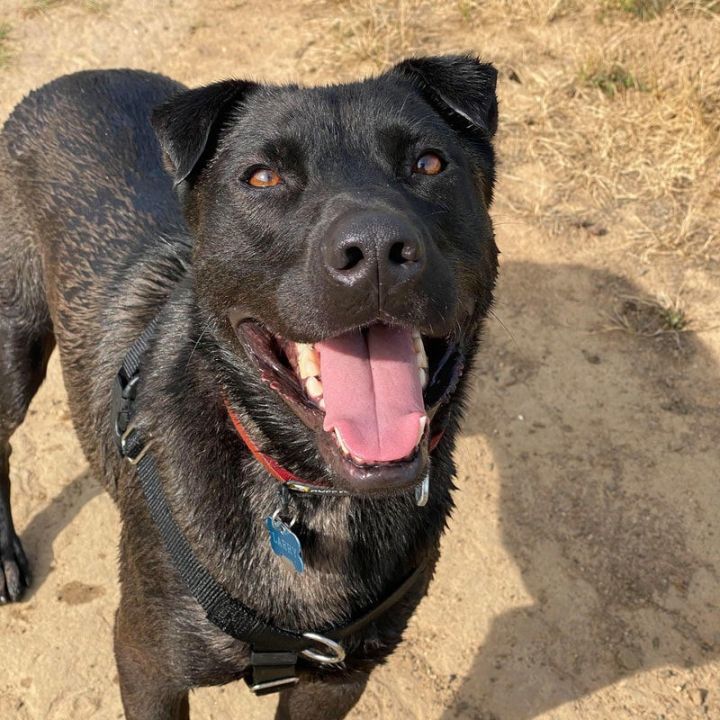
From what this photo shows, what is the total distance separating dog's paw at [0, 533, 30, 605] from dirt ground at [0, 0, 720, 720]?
5cm

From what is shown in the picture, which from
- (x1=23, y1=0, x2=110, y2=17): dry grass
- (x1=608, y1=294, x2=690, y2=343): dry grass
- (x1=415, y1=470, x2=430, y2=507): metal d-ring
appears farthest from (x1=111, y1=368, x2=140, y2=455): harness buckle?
(x1=23, y1=0, x2=110, y2=17): dry grass

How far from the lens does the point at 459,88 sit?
2.60 meters

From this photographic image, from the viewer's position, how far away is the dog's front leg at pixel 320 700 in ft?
9.89

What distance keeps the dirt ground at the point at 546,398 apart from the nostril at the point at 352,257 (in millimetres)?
2081

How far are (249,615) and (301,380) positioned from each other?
683 mm

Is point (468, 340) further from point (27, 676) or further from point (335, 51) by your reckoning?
point (335, 51)

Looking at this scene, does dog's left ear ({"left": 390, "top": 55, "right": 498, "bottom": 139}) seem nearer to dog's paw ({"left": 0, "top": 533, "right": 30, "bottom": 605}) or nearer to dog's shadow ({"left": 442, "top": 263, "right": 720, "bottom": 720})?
dog's shadow ({"left": 442, "top": 263, "right": 720, "bottom": 720})

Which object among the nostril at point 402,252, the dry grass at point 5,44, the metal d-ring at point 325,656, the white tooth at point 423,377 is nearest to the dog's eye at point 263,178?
the nostril at point 402,252

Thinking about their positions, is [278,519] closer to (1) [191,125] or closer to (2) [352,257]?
(2) [352,257]

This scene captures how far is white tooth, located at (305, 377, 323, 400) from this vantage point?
224 centimetres

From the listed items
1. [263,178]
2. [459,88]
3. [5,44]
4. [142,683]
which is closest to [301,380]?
[263,178]

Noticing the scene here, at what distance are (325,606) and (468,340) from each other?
32.6 inches

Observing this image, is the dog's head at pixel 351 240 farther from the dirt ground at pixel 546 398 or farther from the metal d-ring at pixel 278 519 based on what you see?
the dirt ground at pixel 546 398

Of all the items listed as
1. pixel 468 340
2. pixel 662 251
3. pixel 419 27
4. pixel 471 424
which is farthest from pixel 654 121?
pixel 468 340
